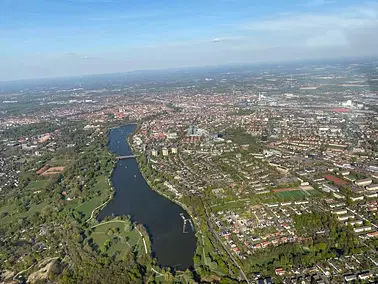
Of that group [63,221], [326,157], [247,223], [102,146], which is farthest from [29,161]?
[326,157]

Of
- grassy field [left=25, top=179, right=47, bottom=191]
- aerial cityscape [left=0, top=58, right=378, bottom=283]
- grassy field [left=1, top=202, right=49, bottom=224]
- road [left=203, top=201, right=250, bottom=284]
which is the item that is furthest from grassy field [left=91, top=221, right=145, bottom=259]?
grassy field [left=25, top=179, right=47, bottom=191]

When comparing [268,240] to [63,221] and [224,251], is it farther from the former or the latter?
[63,221]

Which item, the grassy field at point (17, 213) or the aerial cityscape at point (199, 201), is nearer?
the aerial cityscape at point (199, 201)

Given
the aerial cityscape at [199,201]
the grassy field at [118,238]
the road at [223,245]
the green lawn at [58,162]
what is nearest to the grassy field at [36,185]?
the aerial cityscape at [199,201]

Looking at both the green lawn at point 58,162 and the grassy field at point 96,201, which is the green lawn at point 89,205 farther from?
the green lawn at point 58,162

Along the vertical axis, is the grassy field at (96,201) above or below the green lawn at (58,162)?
below

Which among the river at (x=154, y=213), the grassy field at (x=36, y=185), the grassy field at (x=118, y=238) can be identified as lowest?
the river at (x=154, y=213)

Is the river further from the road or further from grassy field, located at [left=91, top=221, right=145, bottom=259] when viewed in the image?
the road
